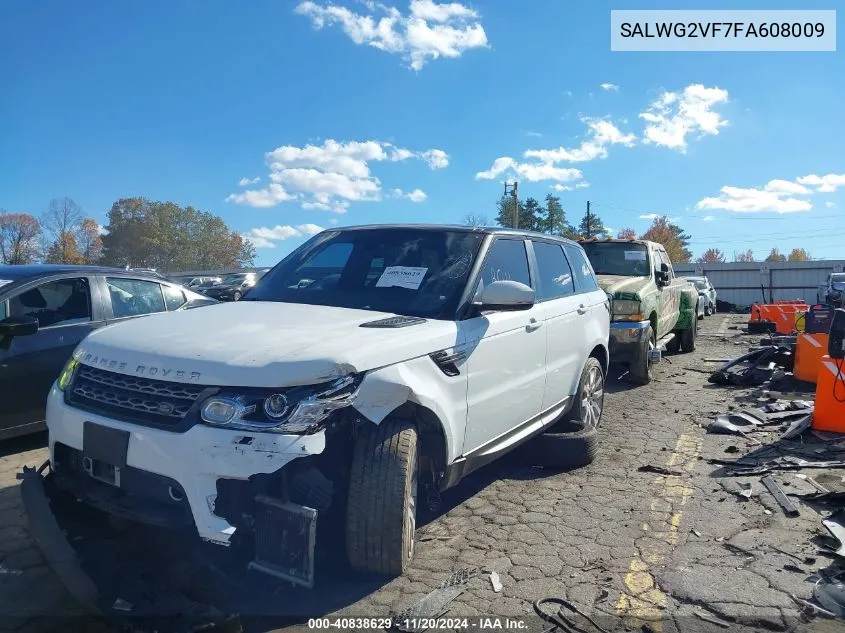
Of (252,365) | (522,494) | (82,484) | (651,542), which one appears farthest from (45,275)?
(651,542)

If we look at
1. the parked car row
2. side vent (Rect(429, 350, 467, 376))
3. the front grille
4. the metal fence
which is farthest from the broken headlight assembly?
the metal fence

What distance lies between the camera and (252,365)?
2.65m

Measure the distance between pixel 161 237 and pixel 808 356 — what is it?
6196 cm

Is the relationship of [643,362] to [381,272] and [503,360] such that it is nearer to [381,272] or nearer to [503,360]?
[503,360]

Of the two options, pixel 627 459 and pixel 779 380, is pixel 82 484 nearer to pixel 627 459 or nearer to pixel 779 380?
pixel 627 459

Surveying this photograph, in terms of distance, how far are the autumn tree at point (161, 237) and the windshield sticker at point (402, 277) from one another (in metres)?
61.2

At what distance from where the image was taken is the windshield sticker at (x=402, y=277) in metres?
3.87

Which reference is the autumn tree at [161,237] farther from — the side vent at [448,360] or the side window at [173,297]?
the side vent at [448,360]

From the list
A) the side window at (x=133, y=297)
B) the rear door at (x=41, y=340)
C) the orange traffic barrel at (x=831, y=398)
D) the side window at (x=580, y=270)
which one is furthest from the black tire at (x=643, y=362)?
the rear door at (x=41, y=340)

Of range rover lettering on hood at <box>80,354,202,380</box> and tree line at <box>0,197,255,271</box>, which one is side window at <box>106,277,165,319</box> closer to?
range rover lettering on hood at <box>80,354,202,380</box>

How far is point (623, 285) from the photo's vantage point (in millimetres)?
8758

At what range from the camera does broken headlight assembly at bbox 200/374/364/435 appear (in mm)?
2604

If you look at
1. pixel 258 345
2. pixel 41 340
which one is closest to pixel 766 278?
pixel 41 340

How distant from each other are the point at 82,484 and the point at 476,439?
2.11m
